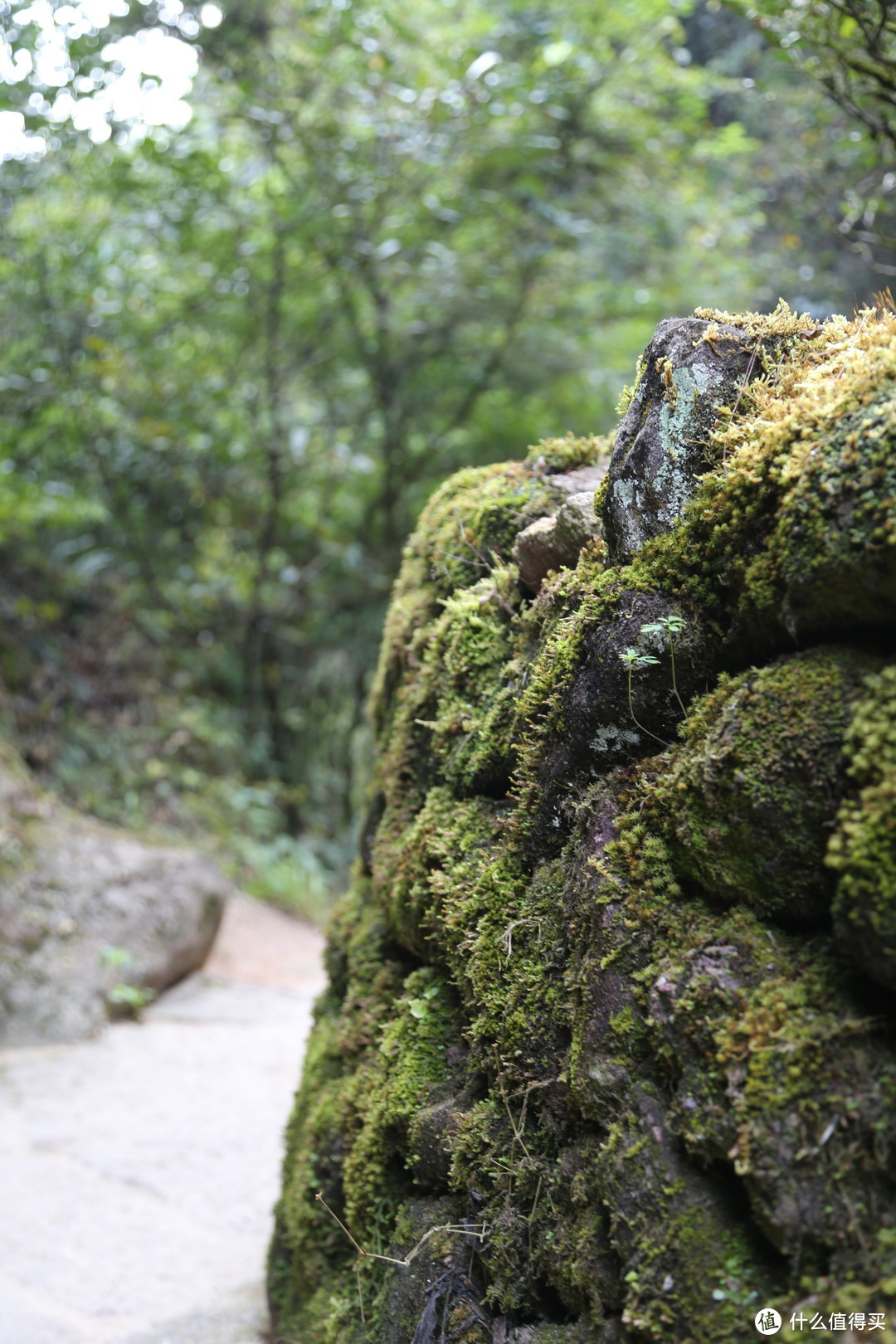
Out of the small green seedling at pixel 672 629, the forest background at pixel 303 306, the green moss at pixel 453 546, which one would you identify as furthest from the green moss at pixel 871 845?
the forest background at pixel 303 306

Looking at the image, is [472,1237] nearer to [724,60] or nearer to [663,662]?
[663,662]

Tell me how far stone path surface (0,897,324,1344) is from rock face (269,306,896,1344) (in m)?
1.23

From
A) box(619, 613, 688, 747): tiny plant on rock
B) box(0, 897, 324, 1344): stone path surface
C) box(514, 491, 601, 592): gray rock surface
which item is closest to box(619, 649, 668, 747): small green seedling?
box(619, 613, 688, 747): tiny plant on rock

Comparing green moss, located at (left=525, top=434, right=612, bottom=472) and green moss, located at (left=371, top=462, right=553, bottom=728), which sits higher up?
green moss, located at (left=525, top=434, right=612, bottom=472)

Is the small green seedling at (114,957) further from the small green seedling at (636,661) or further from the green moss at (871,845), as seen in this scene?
the green moss at (871,845)

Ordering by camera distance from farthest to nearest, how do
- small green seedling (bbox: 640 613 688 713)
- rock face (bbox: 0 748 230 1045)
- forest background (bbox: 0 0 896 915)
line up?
forest background (bbox: 0 0 896 915), rock face (bbox: 0 748 230 1045), small green seedling (bbox: 640 613 688 713)

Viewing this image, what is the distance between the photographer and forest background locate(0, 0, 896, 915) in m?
7.97

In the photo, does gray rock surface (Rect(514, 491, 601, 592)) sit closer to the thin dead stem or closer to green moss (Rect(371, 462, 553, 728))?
green moss (Rect(371, 462, 553, 728))

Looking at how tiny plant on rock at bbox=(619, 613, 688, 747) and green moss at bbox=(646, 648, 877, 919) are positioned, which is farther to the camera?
tiny plant on rock at bbox=(619, 613, 688, 747)

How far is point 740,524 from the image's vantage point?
1648 millimetres

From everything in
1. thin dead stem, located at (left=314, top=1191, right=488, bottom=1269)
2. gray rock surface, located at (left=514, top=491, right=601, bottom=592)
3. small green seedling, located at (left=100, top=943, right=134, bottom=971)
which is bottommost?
small green seedling, located at (left=100, top=943, right=134, bottom=971)

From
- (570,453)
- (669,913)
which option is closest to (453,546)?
(570,453)

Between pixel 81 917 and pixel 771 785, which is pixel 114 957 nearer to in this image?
pixel 81 917

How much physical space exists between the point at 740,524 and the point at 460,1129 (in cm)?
135
